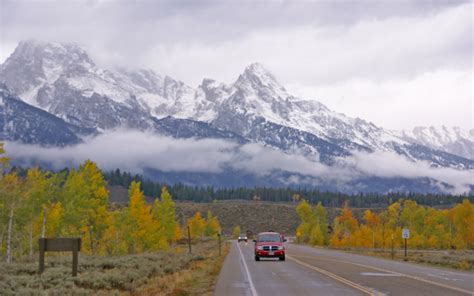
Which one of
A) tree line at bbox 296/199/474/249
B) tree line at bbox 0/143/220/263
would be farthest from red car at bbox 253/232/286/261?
tree line at bbox 296/199/474/249

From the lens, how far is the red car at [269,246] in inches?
2007

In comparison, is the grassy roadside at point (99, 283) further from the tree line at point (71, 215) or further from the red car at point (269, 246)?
the tree line at point (71, 215)

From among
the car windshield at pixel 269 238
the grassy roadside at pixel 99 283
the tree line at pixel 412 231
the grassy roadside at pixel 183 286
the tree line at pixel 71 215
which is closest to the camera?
the grassy roadside at pixel 99 283

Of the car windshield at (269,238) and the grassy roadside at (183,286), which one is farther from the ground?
the car windshield at (269,238)

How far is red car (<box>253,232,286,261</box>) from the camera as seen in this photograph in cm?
5097

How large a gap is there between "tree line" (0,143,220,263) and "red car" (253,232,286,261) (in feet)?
65.2

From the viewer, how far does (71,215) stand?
63.1 m

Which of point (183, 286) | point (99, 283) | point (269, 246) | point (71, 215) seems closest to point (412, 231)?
point (71, 215)

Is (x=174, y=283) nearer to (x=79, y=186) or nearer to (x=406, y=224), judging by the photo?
(x=79, y=186)

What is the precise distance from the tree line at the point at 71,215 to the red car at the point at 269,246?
1987 cm

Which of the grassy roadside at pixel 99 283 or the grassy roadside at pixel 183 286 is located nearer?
the grassy roadside at pixel 99 283

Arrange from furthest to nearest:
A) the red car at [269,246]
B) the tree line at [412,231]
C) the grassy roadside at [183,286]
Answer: the tree line at [412,231] → the red car at [269,246] → the grassy roadside at [183,286]

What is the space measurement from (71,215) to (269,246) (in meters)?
21.8

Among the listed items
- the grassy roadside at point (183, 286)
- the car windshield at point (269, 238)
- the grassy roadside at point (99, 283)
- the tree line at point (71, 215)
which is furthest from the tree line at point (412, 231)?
the grassy roadside at point (99, 283)
